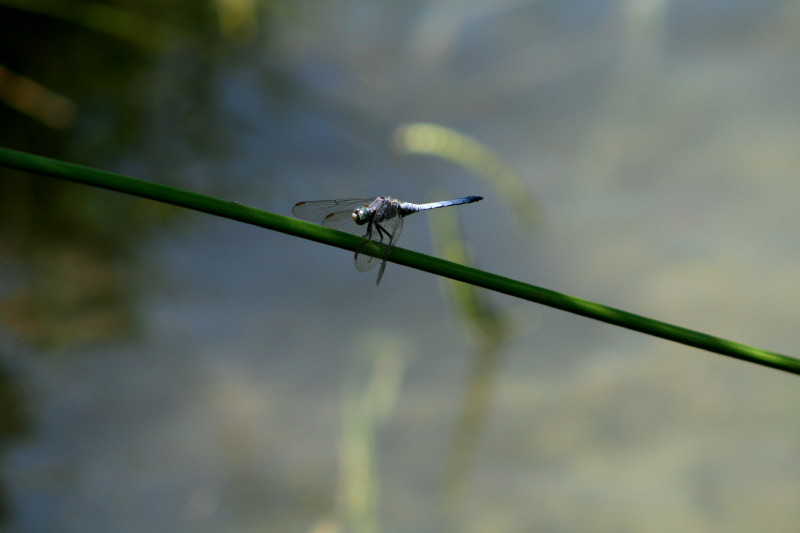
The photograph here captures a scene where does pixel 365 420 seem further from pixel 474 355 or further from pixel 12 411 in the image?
pixel 12 411

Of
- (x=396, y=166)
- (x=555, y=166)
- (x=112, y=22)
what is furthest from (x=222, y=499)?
(x=112, y=22)

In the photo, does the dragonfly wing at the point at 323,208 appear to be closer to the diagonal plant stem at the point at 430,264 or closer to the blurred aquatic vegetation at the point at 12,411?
the diagonal plant stem at the point at 430,264

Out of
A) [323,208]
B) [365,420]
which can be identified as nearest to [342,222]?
[323,208]

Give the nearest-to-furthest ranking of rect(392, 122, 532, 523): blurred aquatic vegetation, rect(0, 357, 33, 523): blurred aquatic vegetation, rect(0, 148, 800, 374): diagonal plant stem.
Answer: rect(0, 148, 800, 374): diagonal plant stem
rect(392, 122, 532, 523): blurred aquatic vegetation
rect(0, 357, 33, 523): blurred aquatic vegetation

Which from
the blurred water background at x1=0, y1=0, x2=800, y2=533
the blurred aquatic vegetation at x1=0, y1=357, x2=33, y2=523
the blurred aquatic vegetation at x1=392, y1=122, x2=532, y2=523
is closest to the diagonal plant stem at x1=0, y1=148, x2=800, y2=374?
the blurred water background at x1=0, y1=0, x2=800, y2=533

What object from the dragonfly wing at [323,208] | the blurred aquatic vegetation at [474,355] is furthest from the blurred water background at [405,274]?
the dragonfly wing at [323,208]

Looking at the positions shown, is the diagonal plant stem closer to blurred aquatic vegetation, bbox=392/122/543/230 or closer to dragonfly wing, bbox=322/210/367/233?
dragonfly wing, bbox=322/210/367/233

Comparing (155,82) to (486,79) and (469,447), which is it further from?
(469,447)
